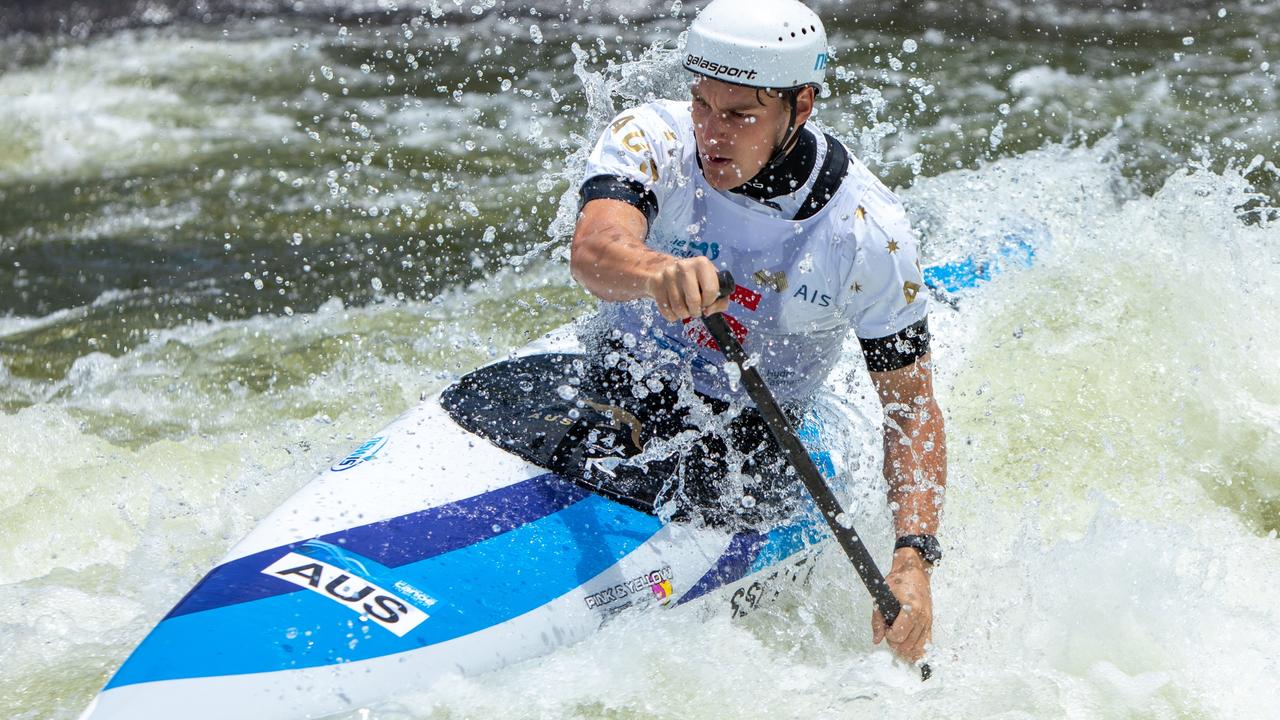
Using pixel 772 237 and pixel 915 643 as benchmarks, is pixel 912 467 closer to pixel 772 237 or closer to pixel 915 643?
pixel 915 643

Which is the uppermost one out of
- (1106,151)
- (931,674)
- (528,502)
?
(528,502)

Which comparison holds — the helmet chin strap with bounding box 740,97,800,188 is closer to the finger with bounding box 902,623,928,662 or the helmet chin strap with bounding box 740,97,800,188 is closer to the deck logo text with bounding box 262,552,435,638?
the finger with bounding box 902,623,928,662

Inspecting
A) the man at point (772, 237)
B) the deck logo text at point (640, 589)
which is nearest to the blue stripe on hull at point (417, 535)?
the deck logo text at point (640, 589)

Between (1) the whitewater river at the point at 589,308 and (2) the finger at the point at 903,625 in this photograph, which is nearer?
(2) the finger at the point at 903,625

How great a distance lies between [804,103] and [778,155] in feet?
0.44

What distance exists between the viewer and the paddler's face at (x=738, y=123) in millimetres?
2779

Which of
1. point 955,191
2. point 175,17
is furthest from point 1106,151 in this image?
point 175,17

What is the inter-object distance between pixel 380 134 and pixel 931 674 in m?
5.58

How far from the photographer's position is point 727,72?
2.73m

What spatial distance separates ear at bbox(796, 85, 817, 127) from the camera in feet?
9.37

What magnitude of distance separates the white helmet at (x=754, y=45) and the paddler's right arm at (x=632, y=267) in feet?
1.23

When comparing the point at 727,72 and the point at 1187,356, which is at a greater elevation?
the point at 727,72

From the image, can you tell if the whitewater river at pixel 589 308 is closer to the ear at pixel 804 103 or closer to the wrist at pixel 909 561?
the wrist at pixel 909 561

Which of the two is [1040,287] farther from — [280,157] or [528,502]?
[280,157]
